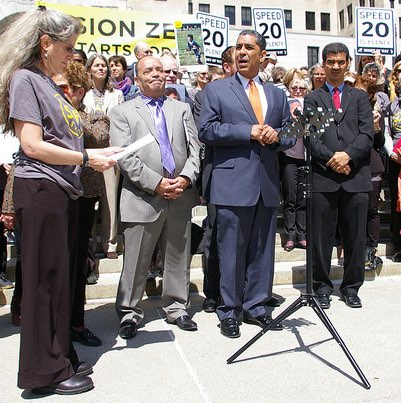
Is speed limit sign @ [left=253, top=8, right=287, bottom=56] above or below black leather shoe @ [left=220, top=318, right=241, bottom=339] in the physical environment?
above

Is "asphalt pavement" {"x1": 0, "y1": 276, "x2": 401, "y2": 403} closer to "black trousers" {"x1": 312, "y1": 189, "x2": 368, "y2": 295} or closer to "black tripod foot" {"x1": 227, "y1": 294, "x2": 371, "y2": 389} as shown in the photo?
"black tripod foot" {"x1": 227, "y1": 294, "x2": 371, "y2": 389}

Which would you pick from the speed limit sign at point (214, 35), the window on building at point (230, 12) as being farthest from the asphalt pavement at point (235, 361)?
the window on building at point (230, 12)

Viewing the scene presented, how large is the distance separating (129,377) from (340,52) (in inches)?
130

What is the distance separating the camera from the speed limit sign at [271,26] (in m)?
9.67

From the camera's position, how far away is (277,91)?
4328 millimetres

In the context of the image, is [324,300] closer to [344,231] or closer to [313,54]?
[344,231]

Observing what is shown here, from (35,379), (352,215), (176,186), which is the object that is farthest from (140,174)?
(352,215)

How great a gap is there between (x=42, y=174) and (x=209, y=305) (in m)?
2.21

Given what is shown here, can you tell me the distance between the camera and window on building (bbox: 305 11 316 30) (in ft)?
182

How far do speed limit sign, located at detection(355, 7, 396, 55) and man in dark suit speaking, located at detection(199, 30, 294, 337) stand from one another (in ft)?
19.1

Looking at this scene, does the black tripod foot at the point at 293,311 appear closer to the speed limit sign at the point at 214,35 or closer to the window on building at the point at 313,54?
the speed limit sign at the point at 214,35

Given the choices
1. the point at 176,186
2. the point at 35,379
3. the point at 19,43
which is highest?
the point at 19,43

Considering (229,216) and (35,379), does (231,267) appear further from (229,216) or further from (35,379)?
(35,379)

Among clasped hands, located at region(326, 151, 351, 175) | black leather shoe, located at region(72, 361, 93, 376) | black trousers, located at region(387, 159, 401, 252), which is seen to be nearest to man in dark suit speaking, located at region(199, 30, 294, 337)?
clasped hands, located at region(326, 151, 351, 175)
